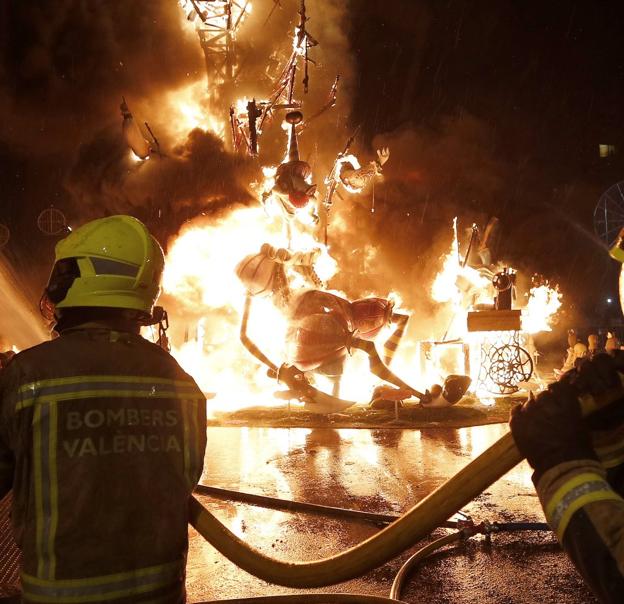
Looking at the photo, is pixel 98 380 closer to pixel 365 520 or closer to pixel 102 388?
pixel 102 388

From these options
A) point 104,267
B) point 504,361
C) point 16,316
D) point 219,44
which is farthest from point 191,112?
point 104,267

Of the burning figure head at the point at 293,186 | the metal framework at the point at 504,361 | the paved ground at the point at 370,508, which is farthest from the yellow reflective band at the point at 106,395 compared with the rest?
the metal framework at the point at 504,361

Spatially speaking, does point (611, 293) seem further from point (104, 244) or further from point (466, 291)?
point (104, 244)

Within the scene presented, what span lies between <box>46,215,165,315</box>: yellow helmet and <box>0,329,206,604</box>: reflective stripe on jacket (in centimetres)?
13

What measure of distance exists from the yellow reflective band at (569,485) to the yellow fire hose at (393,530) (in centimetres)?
16

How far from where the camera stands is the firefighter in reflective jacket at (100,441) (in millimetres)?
1646

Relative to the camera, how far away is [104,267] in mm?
1928

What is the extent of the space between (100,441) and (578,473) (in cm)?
137

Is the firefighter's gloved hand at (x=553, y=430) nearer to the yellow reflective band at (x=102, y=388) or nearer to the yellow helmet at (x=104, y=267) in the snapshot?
the yellow reflective band at (x=102, y=388)

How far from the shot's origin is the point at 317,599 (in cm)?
311

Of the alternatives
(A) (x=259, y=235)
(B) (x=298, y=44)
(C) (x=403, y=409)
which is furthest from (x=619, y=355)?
(A) (x=259, y=235)

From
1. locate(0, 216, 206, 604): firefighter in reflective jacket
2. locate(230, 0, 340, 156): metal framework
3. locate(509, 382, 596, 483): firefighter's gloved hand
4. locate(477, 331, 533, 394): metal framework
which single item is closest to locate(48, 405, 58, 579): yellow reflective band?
locate(0, 216, 206, 604): firefighter in reflective jacket

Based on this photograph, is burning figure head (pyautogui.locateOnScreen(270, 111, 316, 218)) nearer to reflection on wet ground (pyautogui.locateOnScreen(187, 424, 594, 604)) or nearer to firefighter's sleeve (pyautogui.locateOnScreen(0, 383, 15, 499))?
reflection on wet ground (pyautogui.locateOnScreen(187, 424, 594, 604))

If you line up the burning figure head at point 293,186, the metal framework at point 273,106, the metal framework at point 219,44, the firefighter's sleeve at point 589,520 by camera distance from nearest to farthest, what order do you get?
1. the firefighter's sleeve at point 589,520
2. the burning figure head at point 293,186
3. the metal framework at point 273,106
4. the metal framework at point 219,44
